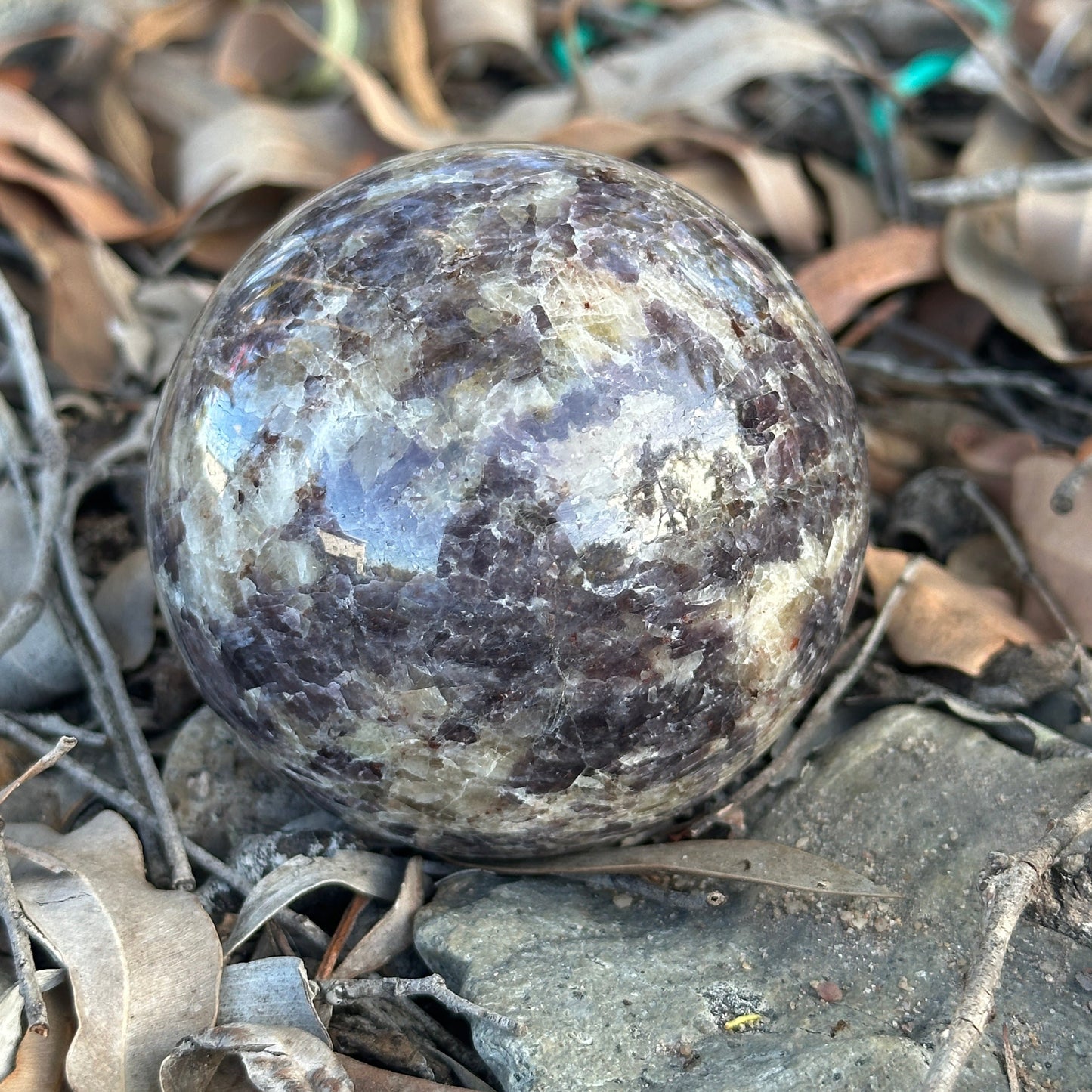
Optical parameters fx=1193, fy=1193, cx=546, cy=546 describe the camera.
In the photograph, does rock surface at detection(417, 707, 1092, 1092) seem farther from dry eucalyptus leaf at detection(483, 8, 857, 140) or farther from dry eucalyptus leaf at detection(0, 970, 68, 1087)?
dry eucalyptus leaf at detection(483, 8, 857, 140)

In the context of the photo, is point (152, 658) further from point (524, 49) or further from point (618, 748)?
point (524, 49)

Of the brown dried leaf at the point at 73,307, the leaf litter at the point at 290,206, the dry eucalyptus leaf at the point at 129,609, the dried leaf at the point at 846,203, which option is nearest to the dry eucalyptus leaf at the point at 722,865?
the leaf litter at the point at 290,206

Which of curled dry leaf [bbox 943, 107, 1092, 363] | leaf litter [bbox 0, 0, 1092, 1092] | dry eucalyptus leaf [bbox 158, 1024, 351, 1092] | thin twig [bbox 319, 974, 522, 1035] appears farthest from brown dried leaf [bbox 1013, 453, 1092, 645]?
dry eucalyptus leaf [bbox 158, 1024, 351, 1092]

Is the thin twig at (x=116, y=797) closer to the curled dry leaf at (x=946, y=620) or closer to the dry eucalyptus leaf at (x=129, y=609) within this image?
the dry eucalyptus leaf at (x=129, y=609)

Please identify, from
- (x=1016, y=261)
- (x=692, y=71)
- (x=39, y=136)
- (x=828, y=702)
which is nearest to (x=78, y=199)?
(x=39, y=136)

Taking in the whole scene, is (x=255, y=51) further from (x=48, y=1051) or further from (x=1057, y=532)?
(x=48, y=1051)
